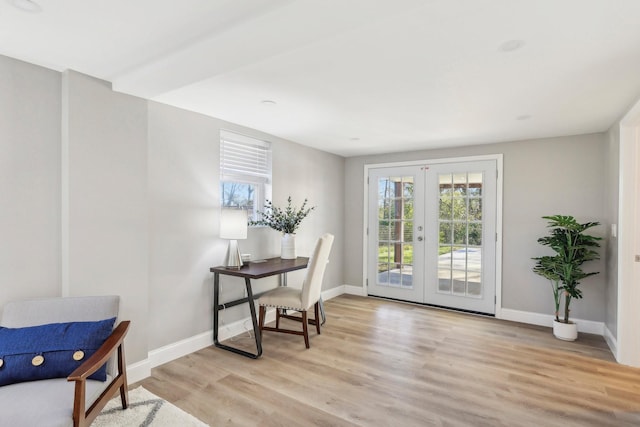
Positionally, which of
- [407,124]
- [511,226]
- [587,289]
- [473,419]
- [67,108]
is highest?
[407,124]

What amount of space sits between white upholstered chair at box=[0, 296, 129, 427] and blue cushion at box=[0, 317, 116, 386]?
0.04 m

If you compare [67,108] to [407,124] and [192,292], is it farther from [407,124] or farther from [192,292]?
[407,124]

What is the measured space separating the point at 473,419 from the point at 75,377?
2.21 m

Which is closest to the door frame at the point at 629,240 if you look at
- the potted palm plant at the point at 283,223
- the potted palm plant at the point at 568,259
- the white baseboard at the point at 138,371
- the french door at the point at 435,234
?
the potted palm plant at the point at 568,259

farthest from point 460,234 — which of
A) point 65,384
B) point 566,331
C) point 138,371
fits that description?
point 65,384

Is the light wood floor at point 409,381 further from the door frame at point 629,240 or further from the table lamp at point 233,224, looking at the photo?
the table lamp at point 233,224

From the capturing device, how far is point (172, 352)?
9.59ft

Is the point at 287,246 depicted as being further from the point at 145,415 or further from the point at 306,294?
the point at 145,415

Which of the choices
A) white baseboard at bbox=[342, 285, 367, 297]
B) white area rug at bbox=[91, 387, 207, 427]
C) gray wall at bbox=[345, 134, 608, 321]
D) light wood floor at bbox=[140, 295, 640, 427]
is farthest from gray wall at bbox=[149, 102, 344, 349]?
gray wall at bbox=[345, 134, 608, 321]

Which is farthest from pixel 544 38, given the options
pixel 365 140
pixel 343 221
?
pixel 343 221

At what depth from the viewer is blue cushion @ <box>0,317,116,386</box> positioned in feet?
5.47

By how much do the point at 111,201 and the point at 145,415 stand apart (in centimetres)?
143

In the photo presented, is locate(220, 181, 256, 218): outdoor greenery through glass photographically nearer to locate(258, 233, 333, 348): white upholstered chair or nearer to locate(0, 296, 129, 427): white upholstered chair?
locate(258, 233, 333, 348): white upholstered chair

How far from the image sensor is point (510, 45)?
1827 mm
